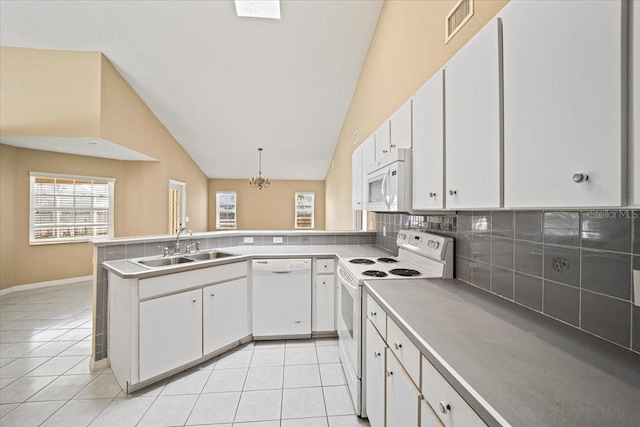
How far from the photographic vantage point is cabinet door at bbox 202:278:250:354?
2460 mm

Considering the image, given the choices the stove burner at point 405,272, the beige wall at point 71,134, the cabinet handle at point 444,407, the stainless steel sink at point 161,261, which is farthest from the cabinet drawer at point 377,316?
the beige wall at point 71,134

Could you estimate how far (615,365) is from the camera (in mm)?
792

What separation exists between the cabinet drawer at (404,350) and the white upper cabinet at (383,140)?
1382 mm

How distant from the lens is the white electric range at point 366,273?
1.80 meters

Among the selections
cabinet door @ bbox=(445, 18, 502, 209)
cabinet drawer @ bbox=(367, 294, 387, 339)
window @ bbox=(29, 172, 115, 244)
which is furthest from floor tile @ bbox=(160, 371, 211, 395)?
window @ bbox=(29, 172, 115, 244)

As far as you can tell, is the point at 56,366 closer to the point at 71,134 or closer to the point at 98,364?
the point at 98,364

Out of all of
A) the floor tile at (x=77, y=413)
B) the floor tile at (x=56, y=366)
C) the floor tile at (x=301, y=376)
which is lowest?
the floor tile at (x=77, y=413)

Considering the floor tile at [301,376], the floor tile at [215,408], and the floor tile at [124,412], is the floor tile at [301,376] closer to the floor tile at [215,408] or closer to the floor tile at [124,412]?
the floor tile at [215,408]

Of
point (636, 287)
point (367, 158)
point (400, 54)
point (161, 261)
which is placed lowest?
point (161, 261)

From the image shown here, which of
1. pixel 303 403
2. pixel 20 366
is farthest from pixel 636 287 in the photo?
pixel 20 366

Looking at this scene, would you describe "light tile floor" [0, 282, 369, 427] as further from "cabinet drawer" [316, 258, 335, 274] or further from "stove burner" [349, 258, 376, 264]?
"stove burner" [349, 258, 376, 264]

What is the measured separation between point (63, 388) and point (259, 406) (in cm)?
160

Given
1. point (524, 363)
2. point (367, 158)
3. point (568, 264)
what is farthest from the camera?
point (367, 158)

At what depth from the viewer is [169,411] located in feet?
6.20
